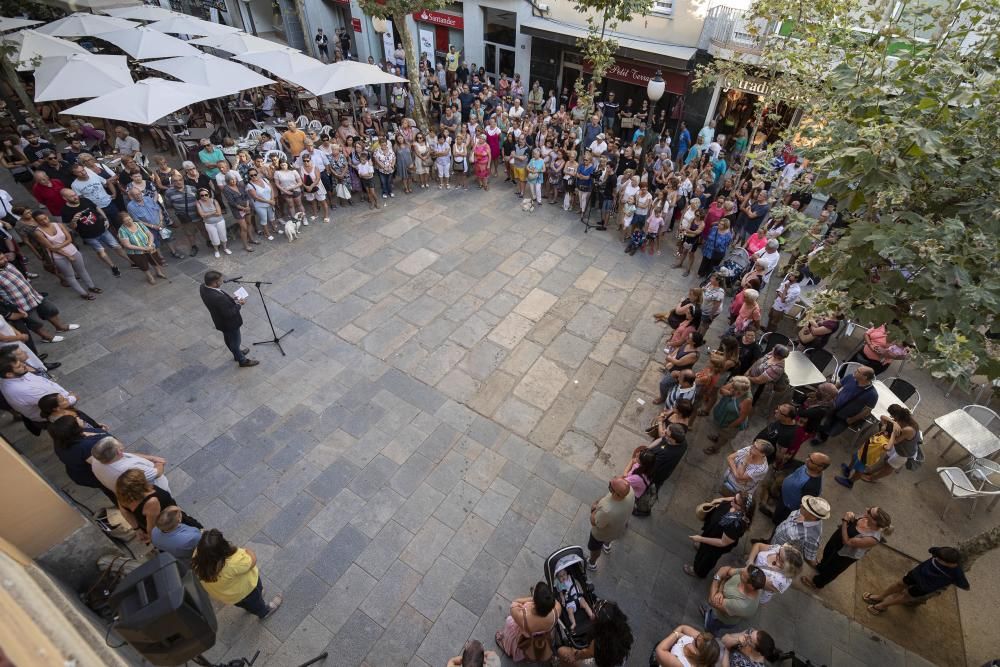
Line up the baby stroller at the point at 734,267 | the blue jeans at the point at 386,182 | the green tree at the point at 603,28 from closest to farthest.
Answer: the baby stroller at the point at 734,267 < the green tree at the point at 603,28 < the blue jeans at the point at 386,182

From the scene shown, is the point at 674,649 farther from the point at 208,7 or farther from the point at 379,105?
the point at 208,7

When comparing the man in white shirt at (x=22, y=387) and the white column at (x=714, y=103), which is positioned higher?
the white column at (x=714, y=103)

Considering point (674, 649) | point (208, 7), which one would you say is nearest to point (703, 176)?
point (674, 649)

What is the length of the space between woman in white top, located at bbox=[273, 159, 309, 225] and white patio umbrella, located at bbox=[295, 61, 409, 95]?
294cm

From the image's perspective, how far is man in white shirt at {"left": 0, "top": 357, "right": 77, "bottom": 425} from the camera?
524 centimetres

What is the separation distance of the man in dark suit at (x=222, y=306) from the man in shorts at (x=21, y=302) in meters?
2.61

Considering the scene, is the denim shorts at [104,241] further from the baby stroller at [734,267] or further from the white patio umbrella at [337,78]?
the baby stroller at [734,267]

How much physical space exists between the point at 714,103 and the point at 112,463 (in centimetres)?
1617

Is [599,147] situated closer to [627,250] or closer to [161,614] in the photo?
[627,250]

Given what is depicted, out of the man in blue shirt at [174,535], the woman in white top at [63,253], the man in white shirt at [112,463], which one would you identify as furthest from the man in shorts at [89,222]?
the man in blue shirt at [174,535]

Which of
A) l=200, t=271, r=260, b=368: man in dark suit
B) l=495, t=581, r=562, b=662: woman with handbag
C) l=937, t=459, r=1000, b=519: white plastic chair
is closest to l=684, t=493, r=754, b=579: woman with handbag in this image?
l=495, t=581, r=562, b=662: woman with handbag

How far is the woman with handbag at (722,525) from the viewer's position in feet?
15.4

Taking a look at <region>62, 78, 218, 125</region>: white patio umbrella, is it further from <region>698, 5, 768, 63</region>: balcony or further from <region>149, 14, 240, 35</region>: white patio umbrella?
<region>698, 5, 768, 63</region>: balcony

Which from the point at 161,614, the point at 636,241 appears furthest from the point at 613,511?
the point at 636,241
